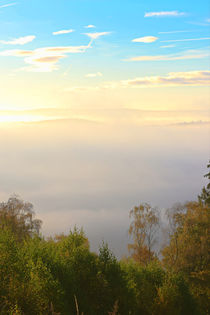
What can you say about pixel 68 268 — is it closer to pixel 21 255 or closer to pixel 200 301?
pixel 21 255

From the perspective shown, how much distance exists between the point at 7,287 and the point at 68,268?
28.4ft

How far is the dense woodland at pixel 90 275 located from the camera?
36.9 m

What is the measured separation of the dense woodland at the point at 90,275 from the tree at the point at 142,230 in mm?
9457

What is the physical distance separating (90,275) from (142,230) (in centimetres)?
5013

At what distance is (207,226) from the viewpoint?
235 feet

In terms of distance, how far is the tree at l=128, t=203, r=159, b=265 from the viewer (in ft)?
314

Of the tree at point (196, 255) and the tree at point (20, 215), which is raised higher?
the tree at point (20, 215)

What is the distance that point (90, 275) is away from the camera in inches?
1857

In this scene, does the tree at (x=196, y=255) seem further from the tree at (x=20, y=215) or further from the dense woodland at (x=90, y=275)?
the tree at (x=20, y=215)

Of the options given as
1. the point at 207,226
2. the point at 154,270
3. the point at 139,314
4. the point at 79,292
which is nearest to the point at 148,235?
the point at 207,226

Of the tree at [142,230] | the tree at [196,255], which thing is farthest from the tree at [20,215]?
the tree at [196,255]

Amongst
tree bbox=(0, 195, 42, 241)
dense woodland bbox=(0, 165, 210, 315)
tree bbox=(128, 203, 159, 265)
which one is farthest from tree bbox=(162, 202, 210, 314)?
tree bbox=(0, 195, 42, 241)

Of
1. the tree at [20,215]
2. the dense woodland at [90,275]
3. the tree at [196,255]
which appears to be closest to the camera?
the dense woodland at [90,275]

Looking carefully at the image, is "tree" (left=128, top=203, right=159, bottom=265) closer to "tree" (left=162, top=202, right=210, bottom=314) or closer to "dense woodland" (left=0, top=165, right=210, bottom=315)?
"dense woodland" (left=0, top=165, right=210, bottom=315)
